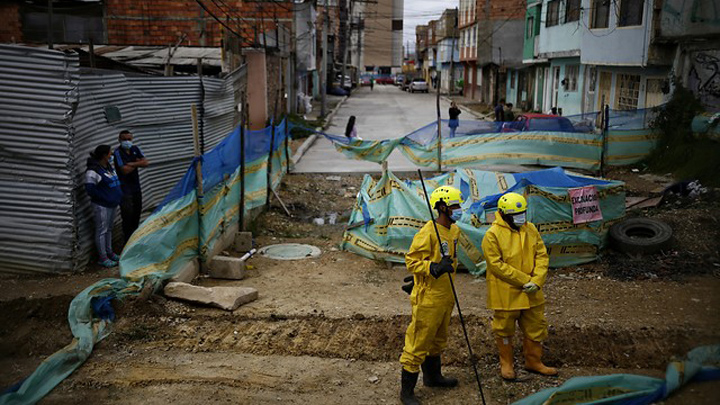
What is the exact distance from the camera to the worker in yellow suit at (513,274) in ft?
16.9

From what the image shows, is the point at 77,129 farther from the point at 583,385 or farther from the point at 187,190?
the point at 583,385

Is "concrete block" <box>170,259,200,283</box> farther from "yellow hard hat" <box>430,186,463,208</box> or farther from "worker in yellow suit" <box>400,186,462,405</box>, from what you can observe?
"yellow hard hat" <box>430,186,463,208</box>

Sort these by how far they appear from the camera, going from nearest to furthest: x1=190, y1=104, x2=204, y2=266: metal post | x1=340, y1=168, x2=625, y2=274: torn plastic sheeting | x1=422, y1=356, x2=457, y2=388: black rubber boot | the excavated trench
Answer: x1=422, y1=356, x2=457, y2=388: black rubber boot → the excavated trench → x1=190, y1=104, x2=204, y2=266: metal post → x1=340, y1=168, x2=625, y2=274: torn plastic sheeting

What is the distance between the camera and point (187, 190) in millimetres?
7824

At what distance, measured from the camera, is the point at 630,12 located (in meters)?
18.7

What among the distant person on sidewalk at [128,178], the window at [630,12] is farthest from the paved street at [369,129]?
the distant person on sidewalk at [128,178]

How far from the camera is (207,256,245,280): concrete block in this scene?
325 inches

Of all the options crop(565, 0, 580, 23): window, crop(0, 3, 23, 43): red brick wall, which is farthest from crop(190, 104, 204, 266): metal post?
crop(565, 0, 580, 23): window

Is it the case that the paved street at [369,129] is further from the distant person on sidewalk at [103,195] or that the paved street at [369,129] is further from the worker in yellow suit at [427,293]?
the worker in yellow suit at [427,293]

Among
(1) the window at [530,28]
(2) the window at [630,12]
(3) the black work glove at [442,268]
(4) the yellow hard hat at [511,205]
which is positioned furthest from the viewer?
(1) the window at [530,28]

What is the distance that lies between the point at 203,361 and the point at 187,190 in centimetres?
277

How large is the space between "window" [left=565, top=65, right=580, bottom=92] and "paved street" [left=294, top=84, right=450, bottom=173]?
269 inches

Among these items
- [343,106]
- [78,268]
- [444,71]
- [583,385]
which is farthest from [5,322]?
[444,71]

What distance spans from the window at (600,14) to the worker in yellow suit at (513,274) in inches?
697
